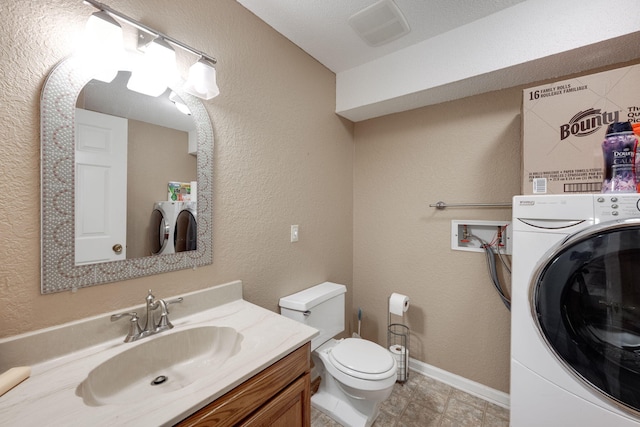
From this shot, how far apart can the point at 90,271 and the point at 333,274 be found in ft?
5.06

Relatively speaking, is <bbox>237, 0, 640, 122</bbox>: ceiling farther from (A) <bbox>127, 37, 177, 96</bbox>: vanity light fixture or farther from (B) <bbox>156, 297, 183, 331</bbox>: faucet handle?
(B) <bbox>156, 297, 183, 331</bbox>: faucet handle

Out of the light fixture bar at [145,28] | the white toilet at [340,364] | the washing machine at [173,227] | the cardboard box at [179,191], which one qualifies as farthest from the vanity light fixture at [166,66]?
the white toilet at [340,364]

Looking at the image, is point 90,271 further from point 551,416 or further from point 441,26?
point 441,26

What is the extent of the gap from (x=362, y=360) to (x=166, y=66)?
5.78 ft

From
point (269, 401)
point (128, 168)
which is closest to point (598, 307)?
point (269, 401)

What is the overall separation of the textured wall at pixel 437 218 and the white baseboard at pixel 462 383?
38 mm

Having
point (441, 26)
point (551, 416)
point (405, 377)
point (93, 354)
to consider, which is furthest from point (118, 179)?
point (405, 377)

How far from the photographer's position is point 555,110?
4.03ft

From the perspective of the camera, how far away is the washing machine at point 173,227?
3.62 feet

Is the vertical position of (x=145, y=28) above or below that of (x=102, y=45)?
above

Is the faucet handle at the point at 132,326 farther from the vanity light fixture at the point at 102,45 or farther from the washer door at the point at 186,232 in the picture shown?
the vanity light fixture at the point at 102,45

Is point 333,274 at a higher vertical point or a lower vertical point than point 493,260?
lower

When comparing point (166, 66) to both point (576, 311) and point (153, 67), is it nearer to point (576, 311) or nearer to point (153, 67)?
point (153, 67)

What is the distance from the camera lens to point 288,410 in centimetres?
94
